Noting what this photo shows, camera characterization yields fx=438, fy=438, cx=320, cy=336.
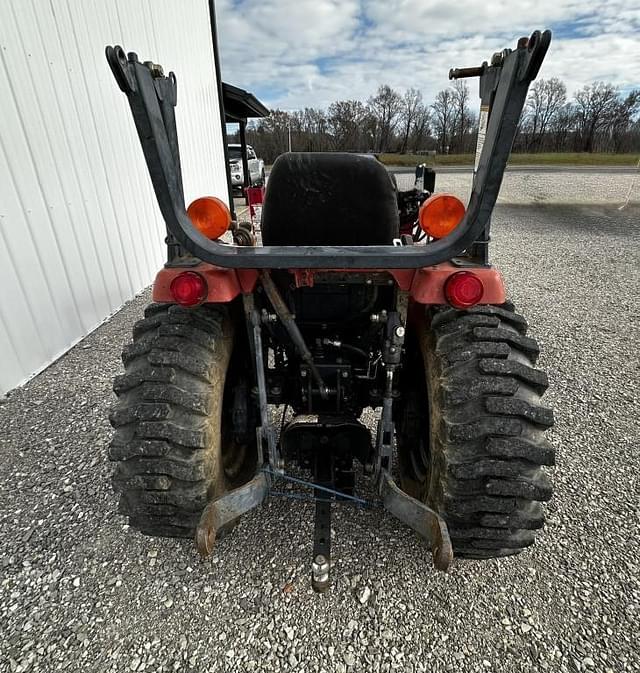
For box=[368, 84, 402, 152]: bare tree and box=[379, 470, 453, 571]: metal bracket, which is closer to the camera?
box=[379, 470, 453, 571]: metal bracket

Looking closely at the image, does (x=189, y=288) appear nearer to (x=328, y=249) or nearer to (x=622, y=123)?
(x=328, y=249)

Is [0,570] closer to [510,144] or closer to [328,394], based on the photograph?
[328,394]

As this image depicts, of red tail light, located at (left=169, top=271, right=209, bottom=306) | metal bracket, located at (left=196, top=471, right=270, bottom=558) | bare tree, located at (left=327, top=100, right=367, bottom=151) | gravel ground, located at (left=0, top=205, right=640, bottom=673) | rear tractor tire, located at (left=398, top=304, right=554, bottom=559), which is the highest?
bare tree, located at (left=327, top=100, right=367, bottom=151)

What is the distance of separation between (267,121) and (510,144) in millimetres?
2034

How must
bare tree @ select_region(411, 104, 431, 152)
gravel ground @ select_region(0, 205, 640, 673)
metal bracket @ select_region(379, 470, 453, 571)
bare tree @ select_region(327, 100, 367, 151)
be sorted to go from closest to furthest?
metal bracket @ select_region(379, 470, 453, 571) < gravel ground @ select_region(0, 205, 640, 673) < bare tree @ select_region(327, 100, 367, 151) < bare tree @ select_region(411, 104, 431, 152)

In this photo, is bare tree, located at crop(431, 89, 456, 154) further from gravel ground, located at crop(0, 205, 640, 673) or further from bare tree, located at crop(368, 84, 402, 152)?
gravel ground, located at crop(0, 205, 640, 673)

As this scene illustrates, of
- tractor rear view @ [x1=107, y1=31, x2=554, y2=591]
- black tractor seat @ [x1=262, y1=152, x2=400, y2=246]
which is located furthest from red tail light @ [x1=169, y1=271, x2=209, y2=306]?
black tractor seat @ [x1=262, y1=152, x2=400, y2=246]

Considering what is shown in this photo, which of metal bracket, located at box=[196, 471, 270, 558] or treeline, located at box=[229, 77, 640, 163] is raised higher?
treeline, located at box=[229, 77, 640, 163]

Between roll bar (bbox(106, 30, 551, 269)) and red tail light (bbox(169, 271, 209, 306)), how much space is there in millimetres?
250

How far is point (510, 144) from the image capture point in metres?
1.00

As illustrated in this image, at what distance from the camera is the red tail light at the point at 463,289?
149cm

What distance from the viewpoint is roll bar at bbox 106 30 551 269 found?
0.97 m

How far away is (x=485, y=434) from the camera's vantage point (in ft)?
4.83

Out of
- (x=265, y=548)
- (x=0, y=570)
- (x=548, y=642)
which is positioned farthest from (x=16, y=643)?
(x=548, y=642)
